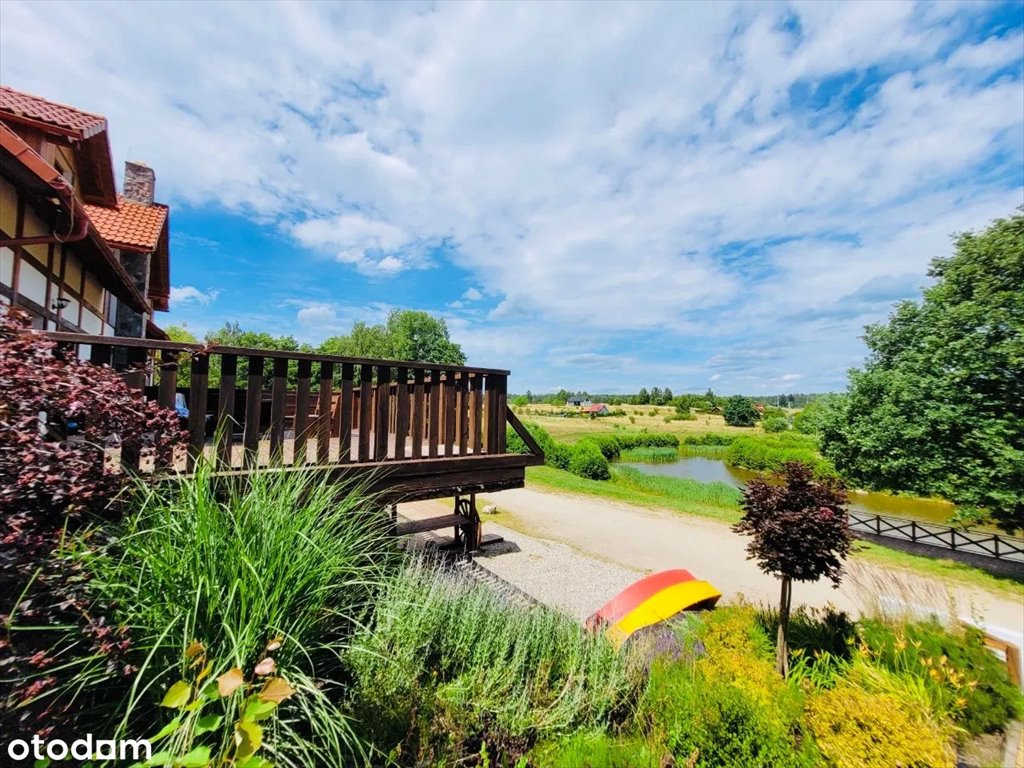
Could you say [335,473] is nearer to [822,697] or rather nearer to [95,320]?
[822,697]

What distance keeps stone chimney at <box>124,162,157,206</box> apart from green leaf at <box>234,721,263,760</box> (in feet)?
57.0

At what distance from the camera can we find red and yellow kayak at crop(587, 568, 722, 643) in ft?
13.5

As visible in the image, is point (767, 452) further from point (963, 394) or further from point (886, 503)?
point (963, 394)

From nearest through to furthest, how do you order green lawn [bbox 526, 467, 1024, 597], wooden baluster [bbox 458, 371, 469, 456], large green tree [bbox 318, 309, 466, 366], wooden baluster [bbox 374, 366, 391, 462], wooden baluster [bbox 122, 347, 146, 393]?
1. wooden baluster [bbox 122, 347, 146, 393]
2. wooden baluster [bbox 374, 366, 391, 462]
3. wooden baluster [bbox 458, 371, 469, 456]
4. green lawn [bbox 526, 467, 1024, 597]
5. large green tree [bbox 318, 309, 466, 366]

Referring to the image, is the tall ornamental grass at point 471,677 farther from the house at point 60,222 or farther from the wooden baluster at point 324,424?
the house at point 60,222

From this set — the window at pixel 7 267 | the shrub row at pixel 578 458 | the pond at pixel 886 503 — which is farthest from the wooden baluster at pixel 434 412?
the shrub row at pixel 578 458

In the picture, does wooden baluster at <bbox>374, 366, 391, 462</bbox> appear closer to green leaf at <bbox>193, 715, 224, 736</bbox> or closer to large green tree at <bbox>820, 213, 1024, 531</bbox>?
green leaf at <bbox>193, 715, 224, 736</bbox>

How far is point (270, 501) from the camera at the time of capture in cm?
247

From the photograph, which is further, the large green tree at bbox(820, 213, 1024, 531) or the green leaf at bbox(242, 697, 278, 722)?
the large green tree at bbox(820, 213, 1024, 531)

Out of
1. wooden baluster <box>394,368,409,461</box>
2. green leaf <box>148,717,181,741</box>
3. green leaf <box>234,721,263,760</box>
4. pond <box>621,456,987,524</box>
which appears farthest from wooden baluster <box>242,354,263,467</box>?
pond <box>621,456,987,524</box>

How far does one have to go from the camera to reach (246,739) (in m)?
1.31

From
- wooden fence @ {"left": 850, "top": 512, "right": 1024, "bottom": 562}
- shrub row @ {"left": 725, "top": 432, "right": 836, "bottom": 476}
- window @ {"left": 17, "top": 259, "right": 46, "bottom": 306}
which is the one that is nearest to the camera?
window @ {"left": 17, "top": 259, "right": 46, "bottom": 306}

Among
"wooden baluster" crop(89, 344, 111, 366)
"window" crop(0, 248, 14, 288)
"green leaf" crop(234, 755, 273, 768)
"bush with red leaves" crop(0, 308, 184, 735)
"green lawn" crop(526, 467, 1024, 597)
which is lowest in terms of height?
"green lawn" crop(526, 467, 1024, 597)

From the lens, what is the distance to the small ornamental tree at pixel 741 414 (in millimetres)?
70275
